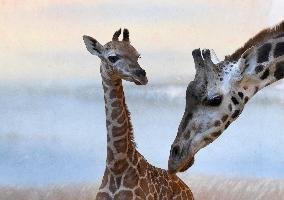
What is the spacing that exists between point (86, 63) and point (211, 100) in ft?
6.30

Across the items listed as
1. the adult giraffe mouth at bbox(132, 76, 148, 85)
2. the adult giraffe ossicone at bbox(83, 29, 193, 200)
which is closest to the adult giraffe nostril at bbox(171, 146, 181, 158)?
the adult giraffe mouth at bbox(132, 76, 148, 85)

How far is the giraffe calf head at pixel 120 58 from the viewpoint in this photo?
281 cm

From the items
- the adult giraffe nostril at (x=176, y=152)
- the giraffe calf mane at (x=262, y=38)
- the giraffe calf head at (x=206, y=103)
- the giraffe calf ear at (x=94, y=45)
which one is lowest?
the adult giraffe nostril at (x=176, y=152)

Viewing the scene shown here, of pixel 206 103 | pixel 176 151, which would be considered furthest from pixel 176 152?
pixel 206 103

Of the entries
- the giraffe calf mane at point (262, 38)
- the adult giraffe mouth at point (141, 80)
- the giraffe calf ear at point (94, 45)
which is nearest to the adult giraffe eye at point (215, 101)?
the giraffe calf mane at point (262, 38)

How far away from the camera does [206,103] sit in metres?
2.27

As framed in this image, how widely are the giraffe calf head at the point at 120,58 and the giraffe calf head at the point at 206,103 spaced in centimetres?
51

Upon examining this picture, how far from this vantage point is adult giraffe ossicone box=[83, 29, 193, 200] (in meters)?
2.89

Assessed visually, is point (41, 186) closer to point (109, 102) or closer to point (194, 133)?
point (109, 102)

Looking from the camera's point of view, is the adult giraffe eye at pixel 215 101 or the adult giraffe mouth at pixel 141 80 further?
the adult giraffe mouth at pixel 141 80

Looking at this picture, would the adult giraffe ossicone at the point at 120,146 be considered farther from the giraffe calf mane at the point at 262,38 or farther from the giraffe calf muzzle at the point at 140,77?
the giraffe calf mane at the point at 262,38

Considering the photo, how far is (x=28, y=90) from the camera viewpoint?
411 centimetres

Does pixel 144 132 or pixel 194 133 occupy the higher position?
pixel 144 132

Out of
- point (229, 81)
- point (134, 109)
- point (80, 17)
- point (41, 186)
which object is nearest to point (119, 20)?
point (80, 17)
